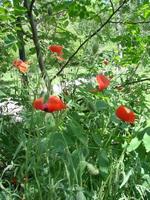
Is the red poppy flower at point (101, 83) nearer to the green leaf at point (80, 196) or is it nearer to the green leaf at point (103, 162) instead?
the green leaf at point (103, 162)

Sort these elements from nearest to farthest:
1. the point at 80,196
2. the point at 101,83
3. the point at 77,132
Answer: the point at 80,196 < the point at 77,132 < the point at 101,83

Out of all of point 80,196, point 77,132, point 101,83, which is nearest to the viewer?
point 80,196

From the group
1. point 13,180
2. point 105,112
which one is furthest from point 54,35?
point 13,180

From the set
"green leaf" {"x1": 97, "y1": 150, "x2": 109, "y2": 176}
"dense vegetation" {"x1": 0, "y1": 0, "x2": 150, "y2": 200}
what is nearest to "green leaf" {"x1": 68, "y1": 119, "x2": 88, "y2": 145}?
"dense vegetation" {"x1": 0, "y1": 0, "x2": 150, "y2": 200}

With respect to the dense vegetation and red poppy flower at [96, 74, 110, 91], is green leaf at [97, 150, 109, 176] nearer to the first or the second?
the dense vegetation

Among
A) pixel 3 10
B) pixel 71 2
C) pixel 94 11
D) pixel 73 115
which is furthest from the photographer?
pixel 94 11

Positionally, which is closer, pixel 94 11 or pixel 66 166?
pixel 66 166

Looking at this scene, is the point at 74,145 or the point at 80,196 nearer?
the point at 80,196

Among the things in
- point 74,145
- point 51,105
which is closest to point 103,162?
point 74,145

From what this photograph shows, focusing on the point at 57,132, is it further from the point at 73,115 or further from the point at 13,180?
the point at 13,180

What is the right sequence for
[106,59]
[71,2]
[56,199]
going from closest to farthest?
[56,199] < [71,2] < [106,59]

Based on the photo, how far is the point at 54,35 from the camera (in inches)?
129

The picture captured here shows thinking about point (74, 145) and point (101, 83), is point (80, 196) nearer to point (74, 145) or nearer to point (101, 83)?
point (74, 145)

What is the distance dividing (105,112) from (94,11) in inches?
50.7
